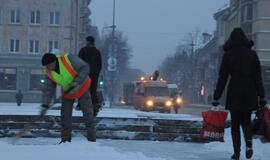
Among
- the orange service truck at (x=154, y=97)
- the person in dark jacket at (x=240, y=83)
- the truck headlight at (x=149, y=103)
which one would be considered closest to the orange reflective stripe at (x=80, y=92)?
the person in dark jacket at (x=240, y=83)

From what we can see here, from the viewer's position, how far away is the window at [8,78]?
252 feet

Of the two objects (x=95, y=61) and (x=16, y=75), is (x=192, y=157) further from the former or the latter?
(x=16, y=75)

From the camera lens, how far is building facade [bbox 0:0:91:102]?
76625mm

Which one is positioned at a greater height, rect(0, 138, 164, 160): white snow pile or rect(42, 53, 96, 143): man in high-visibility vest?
rect(42, 53, 96, 143): man in high-visibility vest

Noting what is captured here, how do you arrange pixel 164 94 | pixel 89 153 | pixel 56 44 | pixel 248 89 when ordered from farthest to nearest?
pixel 56 44 < pixel 164 94 < pixel 248 89 < pixel 89 153

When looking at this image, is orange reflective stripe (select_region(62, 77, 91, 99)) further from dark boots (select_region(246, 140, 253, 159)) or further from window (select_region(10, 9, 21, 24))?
window (select_region(10, 9, 21, 24))

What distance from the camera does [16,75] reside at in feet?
252

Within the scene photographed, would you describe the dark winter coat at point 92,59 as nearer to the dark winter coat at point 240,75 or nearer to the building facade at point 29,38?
the dark winter coat at point 240,75

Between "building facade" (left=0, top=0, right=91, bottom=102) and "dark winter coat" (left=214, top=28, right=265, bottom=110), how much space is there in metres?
66.0

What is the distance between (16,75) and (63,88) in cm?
6698

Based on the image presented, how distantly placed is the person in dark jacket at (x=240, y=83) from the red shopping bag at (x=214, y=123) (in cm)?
111

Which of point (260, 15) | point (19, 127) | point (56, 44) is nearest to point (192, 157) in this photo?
point (19, 127)

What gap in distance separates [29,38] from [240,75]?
2742 inches

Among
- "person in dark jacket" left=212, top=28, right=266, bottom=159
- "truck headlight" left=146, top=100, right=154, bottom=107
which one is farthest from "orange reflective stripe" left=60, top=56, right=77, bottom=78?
"truck headlight" left=146, top=100, right=154, bottom=107
